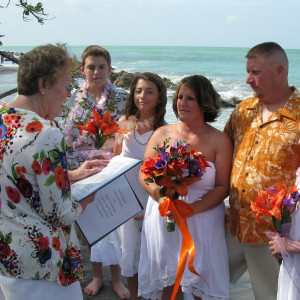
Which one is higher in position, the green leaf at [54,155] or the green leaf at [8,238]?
the green leaf at [54,155]

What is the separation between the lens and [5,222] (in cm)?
237

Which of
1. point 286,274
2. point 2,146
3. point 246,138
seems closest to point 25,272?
point 2,146

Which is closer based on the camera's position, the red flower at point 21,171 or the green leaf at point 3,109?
the red flower at point 21,171

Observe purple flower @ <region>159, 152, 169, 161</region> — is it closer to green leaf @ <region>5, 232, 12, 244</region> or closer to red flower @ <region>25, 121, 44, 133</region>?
red flower @ <region>25, 121, 44, 133</region>

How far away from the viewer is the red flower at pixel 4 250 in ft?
7.84

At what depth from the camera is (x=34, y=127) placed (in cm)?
231

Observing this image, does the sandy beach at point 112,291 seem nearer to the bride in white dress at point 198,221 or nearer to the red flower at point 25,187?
the bride in white dress at point 198,221

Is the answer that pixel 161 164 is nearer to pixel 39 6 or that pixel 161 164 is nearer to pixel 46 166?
pixel 46 166

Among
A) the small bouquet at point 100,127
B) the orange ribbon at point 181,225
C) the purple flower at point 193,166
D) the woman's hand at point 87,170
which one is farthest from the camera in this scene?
the small bouquet at point 100,127

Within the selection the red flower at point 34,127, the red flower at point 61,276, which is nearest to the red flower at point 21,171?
the red flower at point 34,127

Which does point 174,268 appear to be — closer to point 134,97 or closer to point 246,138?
point 246,138

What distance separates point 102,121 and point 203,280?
1.62 meters

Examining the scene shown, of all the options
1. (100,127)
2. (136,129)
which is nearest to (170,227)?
(100,127)

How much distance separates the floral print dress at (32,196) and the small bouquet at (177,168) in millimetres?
965
